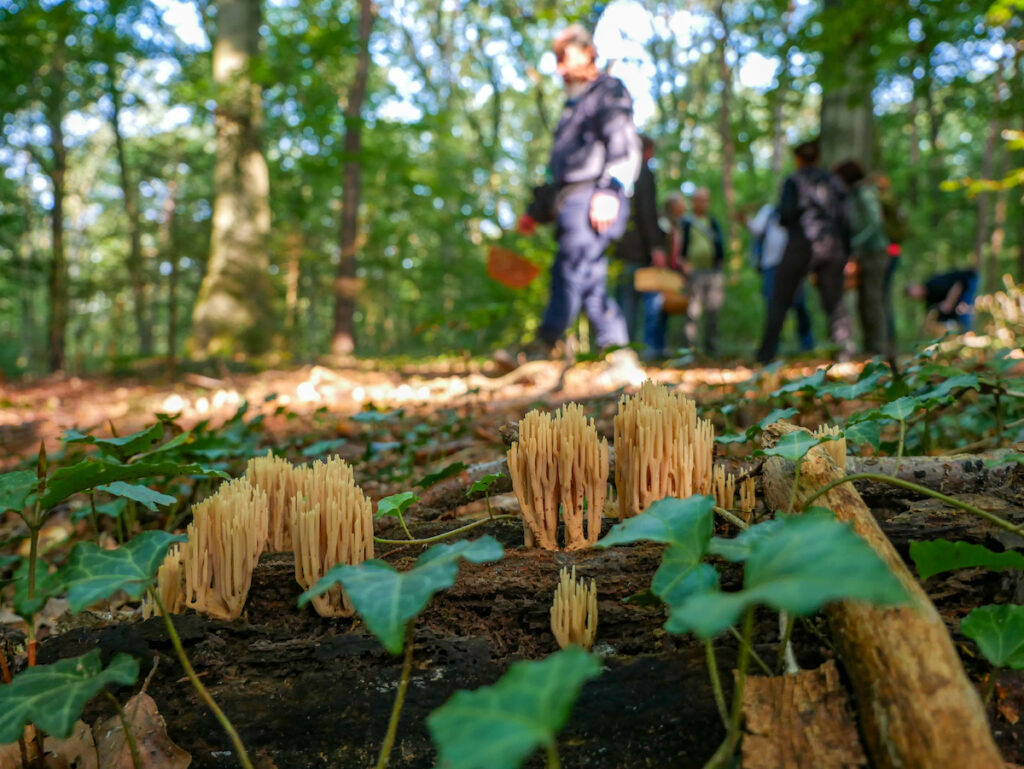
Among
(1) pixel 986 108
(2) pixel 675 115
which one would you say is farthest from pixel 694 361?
(2) pixel 675 115

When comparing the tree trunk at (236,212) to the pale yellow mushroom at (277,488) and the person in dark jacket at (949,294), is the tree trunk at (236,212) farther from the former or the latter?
the person in dark jacket at (949,294)

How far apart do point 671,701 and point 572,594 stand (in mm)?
283

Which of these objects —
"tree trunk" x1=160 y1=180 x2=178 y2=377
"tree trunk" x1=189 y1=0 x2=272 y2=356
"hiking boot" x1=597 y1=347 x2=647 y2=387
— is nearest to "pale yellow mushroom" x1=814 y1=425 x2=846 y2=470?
"hiking boot" x1=597 y1=347 x2=647 y2=387

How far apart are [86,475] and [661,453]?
4.43ft

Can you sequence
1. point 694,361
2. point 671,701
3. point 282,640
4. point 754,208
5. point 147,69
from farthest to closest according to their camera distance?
point 147,69 < point 754,208 < point 694,361 < point 282,640 < point 671,701

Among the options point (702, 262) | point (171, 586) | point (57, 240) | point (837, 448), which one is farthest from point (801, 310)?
point (57, 240)

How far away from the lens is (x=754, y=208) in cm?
1110

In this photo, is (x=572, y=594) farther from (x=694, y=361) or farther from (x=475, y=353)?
(x=475, y=353)

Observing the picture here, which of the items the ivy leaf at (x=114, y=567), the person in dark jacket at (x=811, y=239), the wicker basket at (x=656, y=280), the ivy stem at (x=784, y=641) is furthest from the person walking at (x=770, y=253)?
the ivy leaf at (x=114, y=567)

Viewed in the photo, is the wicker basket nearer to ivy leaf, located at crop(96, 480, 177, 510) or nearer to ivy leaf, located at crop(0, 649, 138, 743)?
ivy leaf, located at crop(96, 480, 177, 510)

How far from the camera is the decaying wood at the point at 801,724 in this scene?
1.01 metres

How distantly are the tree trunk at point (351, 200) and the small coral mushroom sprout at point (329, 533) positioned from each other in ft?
32.2

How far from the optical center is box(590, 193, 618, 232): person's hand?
497cm

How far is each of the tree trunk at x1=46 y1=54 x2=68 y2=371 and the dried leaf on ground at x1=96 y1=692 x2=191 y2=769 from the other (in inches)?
405
